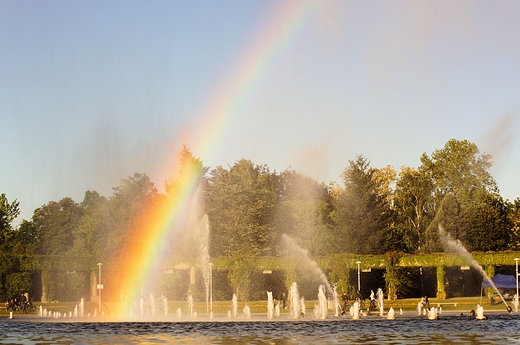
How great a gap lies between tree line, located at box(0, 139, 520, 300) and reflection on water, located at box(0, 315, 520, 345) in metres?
32.4

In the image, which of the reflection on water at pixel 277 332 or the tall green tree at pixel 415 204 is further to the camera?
the tall green tree at pixel 415 204

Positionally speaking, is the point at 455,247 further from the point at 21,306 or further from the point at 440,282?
the point at 21,306

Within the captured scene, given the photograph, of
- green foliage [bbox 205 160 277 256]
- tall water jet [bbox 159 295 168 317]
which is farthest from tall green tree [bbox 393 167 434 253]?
tall water jet [bbox 159 295 168 317]

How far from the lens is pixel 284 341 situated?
4062cm

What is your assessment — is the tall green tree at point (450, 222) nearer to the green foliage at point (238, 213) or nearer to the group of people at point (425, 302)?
the green foliage at point (238, 213)

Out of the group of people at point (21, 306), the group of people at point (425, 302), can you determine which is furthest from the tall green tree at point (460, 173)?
the group of people at point (21, 306)

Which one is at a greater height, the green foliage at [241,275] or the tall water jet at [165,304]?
the green foliage at [241,275]

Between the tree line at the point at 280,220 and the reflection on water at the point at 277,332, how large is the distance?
106 feet

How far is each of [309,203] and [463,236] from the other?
22435 millimetres

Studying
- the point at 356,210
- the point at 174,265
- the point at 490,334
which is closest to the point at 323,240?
the point at 356,210

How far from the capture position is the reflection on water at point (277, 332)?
41.2 metres

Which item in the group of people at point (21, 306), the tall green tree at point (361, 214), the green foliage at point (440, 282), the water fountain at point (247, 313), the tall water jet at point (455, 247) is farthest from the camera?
the tall green tree at point (361, 214)

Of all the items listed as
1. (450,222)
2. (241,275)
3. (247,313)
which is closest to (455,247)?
(450,222)

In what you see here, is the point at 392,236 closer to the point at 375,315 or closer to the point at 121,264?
the point at 121,264
